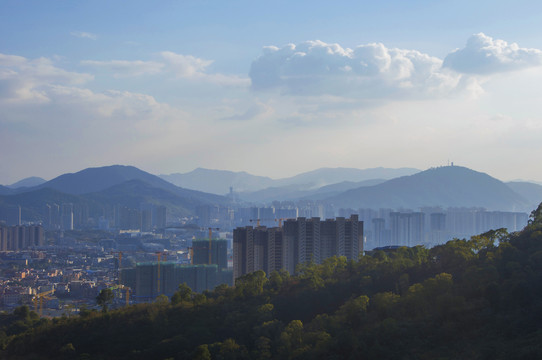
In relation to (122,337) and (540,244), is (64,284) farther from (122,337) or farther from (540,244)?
(540,244)

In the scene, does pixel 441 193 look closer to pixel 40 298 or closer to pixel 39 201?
pixel 39 201

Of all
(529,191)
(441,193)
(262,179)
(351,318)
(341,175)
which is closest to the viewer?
(351,318)

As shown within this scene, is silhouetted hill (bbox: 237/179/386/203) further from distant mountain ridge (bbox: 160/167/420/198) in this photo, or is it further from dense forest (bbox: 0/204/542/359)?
dense forest (bbox: 0/204/542/359)

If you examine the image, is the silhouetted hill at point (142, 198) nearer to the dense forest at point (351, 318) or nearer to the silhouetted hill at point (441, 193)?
the silhouetted hill at point (441, 193)

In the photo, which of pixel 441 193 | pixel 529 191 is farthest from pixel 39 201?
pixel 529 191

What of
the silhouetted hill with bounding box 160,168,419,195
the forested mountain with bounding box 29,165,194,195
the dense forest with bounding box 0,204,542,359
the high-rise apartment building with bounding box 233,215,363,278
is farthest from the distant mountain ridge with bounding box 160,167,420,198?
the dense forest with bounding box 0,204,542,359

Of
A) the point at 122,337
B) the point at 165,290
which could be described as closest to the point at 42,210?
the point at 165,290
